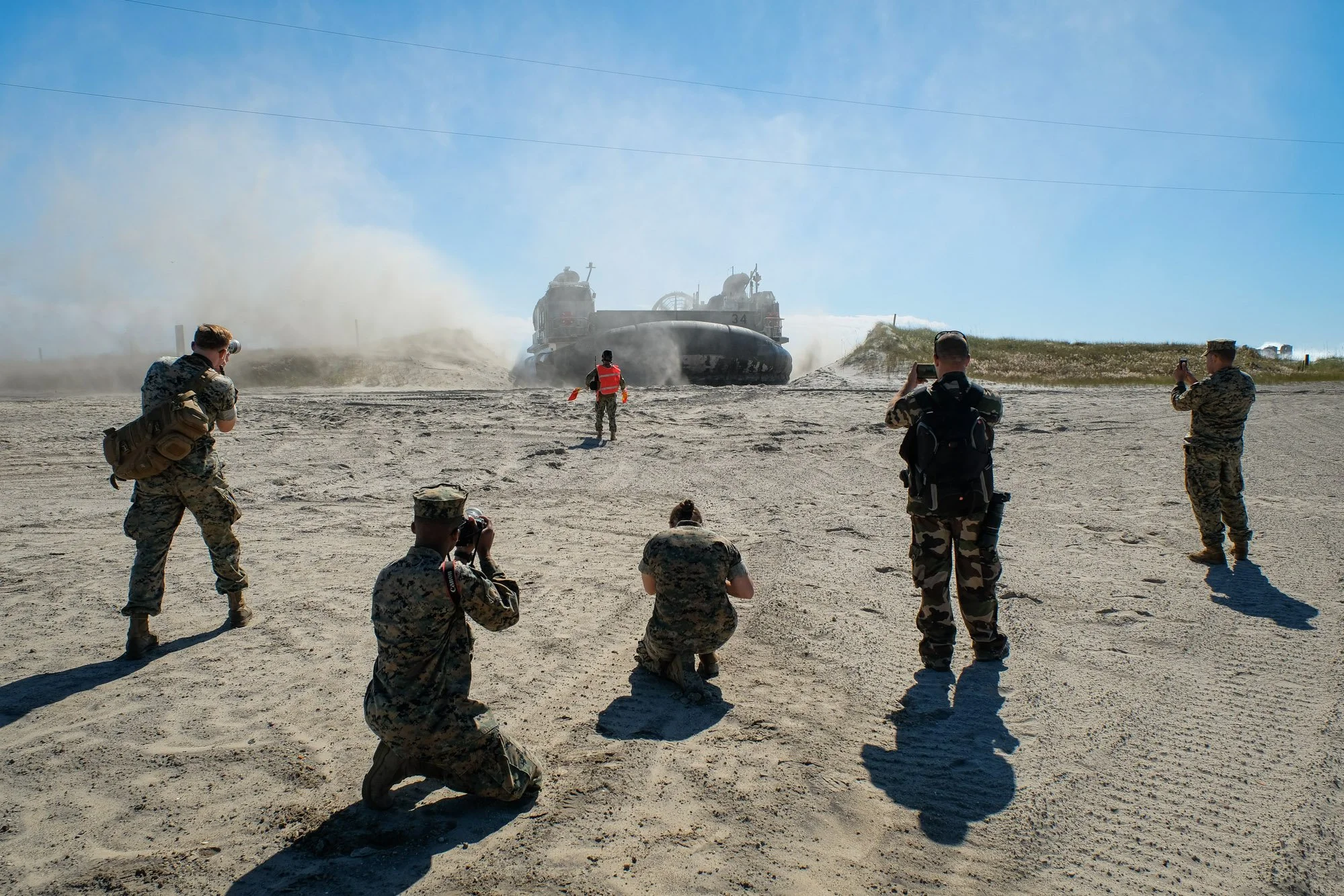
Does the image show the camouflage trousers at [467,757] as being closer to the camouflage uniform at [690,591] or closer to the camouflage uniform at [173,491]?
the camouflage uniform at [690,591]

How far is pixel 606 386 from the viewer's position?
483 inches

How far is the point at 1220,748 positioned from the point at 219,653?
16.2 ft

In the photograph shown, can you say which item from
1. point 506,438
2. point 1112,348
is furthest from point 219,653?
point 1112,348

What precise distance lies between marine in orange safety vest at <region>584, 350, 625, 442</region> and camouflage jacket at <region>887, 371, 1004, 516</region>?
8.05m

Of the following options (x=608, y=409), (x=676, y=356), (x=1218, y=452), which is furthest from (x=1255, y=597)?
(x=676, y=356)

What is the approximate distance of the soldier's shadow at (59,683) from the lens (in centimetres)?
380

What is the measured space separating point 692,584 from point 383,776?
1600mm

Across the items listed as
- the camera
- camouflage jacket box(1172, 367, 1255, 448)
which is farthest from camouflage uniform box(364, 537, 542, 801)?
camouflage jacket box(1172, 367, 1255, 448)

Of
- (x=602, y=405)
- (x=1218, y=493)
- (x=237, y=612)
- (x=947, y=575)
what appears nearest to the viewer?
(x=947, y=575)

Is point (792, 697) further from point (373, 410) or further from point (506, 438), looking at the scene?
point (373, 410)

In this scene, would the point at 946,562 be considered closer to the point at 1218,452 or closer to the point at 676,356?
the point at 1218,452

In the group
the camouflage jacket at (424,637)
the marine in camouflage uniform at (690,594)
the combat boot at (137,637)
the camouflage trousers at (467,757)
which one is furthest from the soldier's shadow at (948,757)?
the combat boot at (137,637)

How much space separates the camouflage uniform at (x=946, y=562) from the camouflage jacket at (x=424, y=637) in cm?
232

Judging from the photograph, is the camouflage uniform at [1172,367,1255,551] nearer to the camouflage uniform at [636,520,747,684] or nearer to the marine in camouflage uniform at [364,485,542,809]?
the camouflage uniform at [636,520,747,684]
